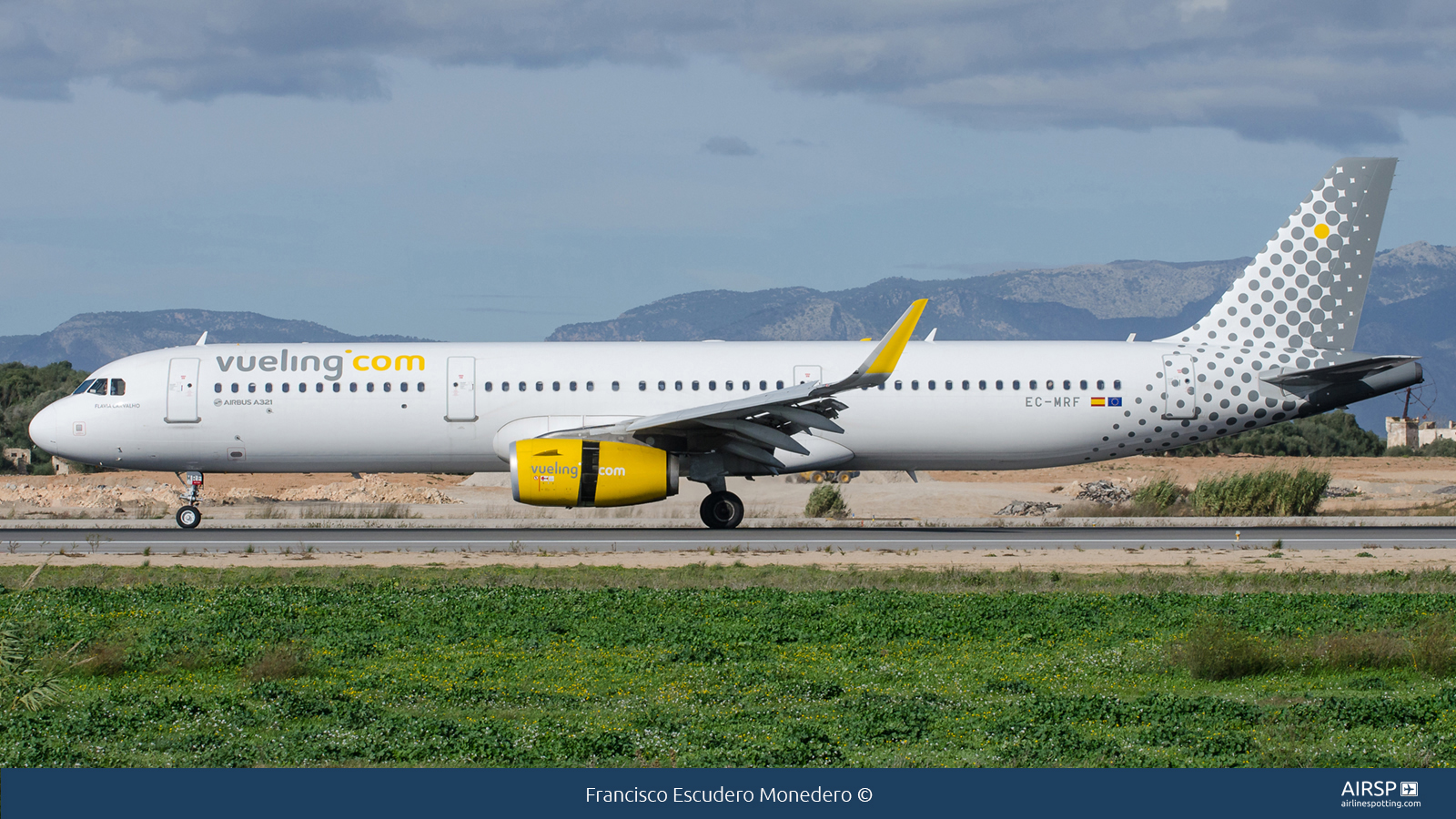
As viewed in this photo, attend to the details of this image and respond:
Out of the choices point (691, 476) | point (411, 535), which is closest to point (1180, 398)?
point (691, 476)

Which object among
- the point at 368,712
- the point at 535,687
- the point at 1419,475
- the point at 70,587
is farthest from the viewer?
the point at 1419,475

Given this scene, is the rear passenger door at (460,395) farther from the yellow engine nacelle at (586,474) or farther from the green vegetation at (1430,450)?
the green vegetation at (1430,450)

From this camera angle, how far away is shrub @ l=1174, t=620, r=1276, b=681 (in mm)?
10906

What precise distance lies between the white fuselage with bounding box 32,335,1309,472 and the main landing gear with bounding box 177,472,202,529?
0.46 meters

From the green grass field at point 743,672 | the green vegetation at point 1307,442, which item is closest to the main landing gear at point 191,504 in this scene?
the green grass field at point 743,672

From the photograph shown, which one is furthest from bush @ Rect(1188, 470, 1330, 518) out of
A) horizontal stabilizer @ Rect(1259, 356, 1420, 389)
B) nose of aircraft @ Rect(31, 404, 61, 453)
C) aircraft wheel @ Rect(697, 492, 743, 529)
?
nose of aircraft @ Rect(31, 404, 61, 453)

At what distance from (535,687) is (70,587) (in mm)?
8841

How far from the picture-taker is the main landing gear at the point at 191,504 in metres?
25.7

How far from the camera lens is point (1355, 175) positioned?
26.9 m

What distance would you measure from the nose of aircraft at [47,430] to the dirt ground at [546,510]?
250 centimetres

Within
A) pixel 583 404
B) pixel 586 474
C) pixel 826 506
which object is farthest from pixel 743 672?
pixel 826 506

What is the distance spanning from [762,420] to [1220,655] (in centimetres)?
1369

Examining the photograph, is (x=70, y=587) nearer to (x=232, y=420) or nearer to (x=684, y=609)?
(x=684, y=609)

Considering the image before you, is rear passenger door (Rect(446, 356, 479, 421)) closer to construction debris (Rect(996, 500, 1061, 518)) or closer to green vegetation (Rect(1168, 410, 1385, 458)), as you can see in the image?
construction debris (Rect(996, 500, 1061, 518))
